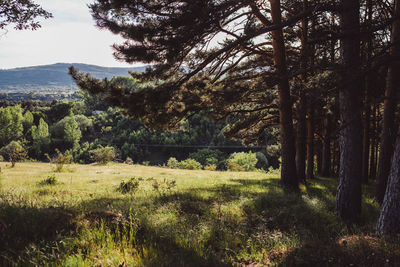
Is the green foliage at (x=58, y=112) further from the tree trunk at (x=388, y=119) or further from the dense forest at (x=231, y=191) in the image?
the tree trunk at (x=388, y=119)

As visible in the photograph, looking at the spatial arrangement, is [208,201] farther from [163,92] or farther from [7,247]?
[7,247]

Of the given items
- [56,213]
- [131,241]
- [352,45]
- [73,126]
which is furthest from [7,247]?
[73,126]

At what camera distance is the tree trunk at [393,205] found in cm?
397

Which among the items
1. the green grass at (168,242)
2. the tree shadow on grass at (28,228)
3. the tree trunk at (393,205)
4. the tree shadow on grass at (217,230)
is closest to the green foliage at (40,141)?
the tree shadow on grass at (217,230)

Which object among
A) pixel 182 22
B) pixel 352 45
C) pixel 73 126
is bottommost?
pixel 73 126

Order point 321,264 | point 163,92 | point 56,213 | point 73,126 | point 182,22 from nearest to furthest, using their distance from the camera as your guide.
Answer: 1. point 321,264
2. point 56,213
3. point 182,22
4. point 163,92
5. point 73,126

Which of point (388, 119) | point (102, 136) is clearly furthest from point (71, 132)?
point (388, 119)

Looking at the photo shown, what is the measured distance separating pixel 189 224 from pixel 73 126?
80122 millimetres

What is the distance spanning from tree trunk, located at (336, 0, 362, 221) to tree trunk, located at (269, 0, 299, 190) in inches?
104

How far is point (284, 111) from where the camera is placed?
29.0 feet

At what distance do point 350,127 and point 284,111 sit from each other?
126 inches

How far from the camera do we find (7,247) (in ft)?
9.29

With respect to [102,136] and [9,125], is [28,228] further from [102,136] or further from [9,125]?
[102,136]

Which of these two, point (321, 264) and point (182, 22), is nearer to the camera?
point (321, 264)
